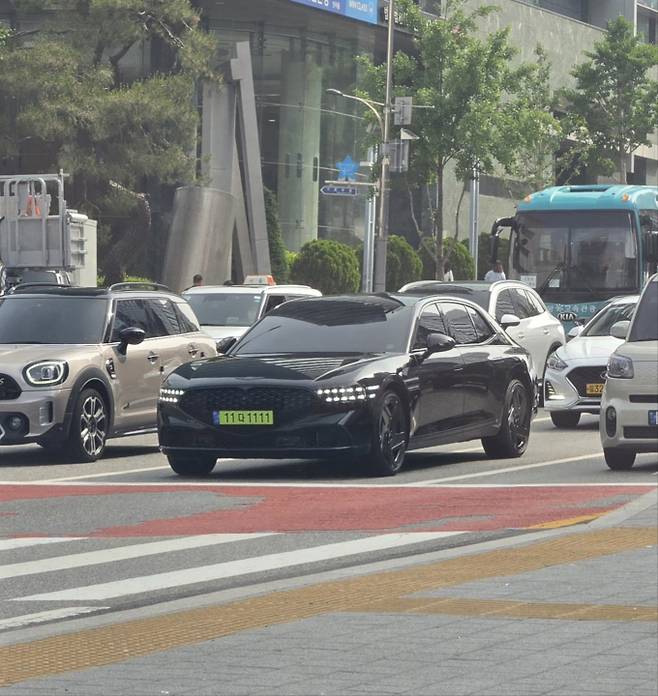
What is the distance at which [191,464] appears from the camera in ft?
50.9

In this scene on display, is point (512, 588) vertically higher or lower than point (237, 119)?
lower

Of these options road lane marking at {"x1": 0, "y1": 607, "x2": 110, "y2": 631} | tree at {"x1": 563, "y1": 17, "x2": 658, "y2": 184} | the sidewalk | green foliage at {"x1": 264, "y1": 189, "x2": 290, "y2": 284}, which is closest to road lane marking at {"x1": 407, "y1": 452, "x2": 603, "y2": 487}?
the sidewalk

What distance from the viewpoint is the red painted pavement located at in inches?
466

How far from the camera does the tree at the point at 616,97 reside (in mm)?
72625

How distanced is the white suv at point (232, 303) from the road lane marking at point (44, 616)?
16798 mm

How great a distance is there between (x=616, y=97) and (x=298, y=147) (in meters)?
16.8

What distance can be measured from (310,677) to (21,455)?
39.2 feet

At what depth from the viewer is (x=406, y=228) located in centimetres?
7312

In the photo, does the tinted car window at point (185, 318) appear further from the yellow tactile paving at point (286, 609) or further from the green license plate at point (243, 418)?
the yellow tactile paving at point (286, 609)

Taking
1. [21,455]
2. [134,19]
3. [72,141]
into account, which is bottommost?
[21,455]

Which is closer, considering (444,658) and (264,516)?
(444,658)

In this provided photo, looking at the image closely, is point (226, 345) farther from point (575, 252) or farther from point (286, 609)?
point (575, 252)

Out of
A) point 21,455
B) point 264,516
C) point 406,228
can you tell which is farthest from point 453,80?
point 264,516

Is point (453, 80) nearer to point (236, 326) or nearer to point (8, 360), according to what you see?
point (236, 326)
